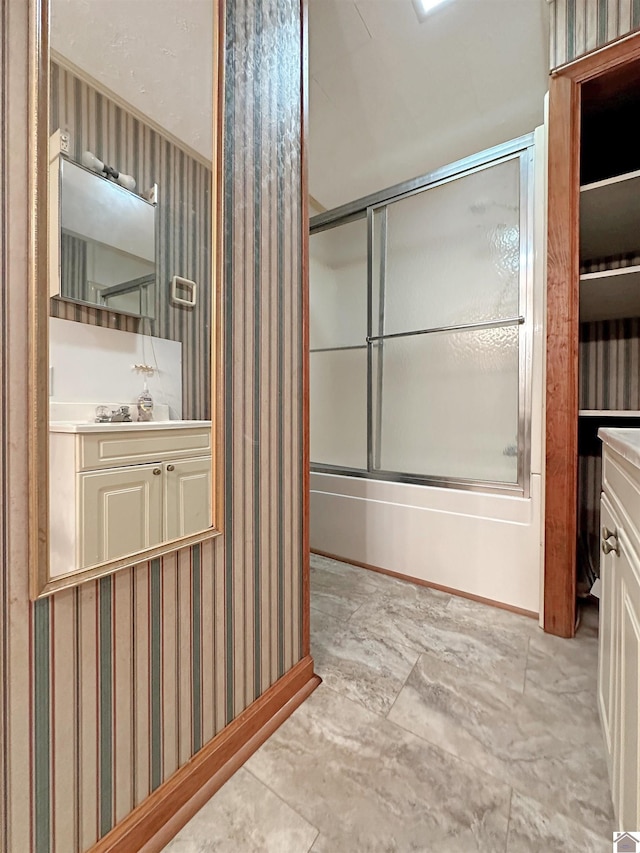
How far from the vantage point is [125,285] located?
31.0 inches

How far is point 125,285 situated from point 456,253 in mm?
1876

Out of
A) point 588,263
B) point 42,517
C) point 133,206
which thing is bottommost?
point 42,517

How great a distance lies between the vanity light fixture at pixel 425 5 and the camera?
151 centimetres

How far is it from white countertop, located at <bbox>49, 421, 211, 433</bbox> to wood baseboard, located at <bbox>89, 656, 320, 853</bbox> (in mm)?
800

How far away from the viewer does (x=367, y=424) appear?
238 cm

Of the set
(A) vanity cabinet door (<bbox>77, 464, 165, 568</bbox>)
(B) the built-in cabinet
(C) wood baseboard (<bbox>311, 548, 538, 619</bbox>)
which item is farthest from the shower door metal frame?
(A) vanity cabinet door (<bbox>77, 464, 165, 568</bbox>)

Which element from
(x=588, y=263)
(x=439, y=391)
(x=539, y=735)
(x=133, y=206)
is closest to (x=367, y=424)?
(x=439, y=391)

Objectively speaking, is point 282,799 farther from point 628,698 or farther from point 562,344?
point 562,344

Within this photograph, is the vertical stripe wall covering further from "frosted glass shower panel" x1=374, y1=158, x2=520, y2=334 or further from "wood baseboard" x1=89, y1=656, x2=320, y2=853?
"frosted glass shower panel" x1=374, y1=158, x2=520, y2=334

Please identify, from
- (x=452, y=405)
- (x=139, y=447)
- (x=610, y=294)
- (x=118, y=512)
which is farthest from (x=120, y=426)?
(x=610, y=294)

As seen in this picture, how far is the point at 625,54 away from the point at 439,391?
1.45 m

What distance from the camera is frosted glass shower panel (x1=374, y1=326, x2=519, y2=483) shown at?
1868 mm

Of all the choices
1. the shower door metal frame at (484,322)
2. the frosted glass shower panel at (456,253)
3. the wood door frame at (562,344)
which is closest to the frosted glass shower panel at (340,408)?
the shower door metal frame at (484,322)

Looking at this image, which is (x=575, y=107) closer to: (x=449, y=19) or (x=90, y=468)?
(x=449, y=19)
